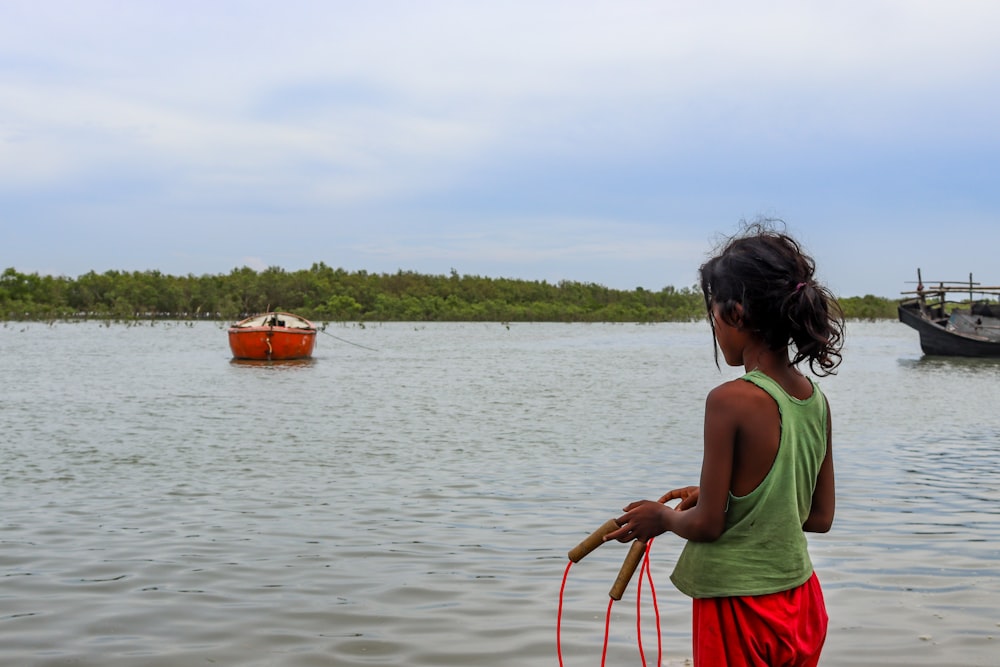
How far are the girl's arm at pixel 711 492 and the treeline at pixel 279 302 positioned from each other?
10921 centimetres

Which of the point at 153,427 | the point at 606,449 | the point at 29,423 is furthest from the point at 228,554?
the point at 29,423

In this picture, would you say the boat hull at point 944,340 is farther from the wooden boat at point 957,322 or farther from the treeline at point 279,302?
the treeline at point 279,302

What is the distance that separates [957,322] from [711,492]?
4118 cm

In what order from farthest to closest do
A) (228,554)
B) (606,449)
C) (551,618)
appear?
(606,449), (228,554), (551,618)

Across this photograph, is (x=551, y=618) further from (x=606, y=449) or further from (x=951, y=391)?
(x=951, y=391)

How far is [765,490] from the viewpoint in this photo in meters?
2.44

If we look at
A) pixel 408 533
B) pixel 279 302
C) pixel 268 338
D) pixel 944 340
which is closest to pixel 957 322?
pixel 944 340

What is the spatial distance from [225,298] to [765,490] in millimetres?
123304

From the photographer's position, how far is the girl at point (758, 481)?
239 centimetres

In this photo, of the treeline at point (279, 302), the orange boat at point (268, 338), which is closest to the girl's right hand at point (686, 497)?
the orange boat at point (268, 338)

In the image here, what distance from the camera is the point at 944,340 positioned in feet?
128

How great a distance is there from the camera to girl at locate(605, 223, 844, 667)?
239 cm

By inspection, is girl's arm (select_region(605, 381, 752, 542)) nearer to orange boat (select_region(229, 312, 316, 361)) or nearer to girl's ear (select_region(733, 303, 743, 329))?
girl's ear (select_region(733, 303, 743, 329))

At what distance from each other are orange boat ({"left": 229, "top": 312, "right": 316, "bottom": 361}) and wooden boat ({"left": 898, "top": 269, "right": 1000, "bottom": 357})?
24.1 m
